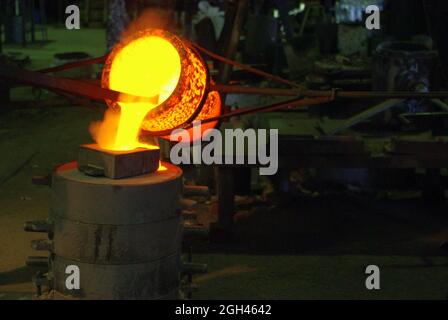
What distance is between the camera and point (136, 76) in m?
4.64

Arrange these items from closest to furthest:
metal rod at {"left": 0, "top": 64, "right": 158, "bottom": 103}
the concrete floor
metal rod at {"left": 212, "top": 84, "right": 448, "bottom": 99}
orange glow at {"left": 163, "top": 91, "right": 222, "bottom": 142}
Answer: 1. metal rod at {"left": 0, "top": 64, "right": 158, "bottom": 103}
2. metal rod at {"left": 212, "top": 84, "right": 448, "bottom": 99}
3. orange glow at {"left": 163, "top": 91, "right": 222, "bottom": 142}
4. the concrete floor

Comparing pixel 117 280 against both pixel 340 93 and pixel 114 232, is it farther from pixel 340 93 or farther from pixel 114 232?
pixel 340 93

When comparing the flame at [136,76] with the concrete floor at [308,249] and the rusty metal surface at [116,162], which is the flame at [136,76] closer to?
the rusty metal surface at [116,162]

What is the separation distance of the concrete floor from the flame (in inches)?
70.0

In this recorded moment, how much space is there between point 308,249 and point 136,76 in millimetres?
3310

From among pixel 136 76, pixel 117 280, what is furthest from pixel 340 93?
pixel 117 280

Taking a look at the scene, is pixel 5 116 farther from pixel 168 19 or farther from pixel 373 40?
pixel 168 19

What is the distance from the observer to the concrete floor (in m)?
6.44

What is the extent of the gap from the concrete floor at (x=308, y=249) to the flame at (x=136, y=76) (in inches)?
70.0

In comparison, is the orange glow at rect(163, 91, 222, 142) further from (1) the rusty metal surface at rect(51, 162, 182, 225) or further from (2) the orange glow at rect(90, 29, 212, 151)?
(1) the rusty metal surface at rect(51, 162, 182, 225)

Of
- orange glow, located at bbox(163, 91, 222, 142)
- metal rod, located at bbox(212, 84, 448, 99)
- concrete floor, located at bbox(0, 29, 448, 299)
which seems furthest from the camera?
concrete floor, located at bbox(0, 29, 448, 299)

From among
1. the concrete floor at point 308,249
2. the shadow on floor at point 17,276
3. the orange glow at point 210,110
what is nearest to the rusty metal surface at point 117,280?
the orange glow at point 210,110

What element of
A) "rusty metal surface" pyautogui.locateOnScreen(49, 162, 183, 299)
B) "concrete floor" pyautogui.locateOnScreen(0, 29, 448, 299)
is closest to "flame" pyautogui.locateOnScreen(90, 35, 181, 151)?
"rusty metal surface" pyautogui.locateOnScreen(49, 162, 183, 299)

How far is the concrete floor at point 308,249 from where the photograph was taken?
21.1 ft
